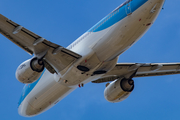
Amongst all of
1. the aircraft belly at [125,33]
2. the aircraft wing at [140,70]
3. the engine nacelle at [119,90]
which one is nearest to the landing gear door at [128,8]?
the aircraft belly at [125,33]

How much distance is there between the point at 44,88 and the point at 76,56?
16.9 feet

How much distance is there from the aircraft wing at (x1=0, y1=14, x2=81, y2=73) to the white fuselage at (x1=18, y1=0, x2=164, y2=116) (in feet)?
2.13

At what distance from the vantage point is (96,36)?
19766 millimetres

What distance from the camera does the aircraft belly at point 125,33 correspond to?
58.4 feet

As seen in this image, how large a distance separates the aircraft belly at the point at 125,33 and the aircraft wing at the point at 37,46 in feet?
6.13

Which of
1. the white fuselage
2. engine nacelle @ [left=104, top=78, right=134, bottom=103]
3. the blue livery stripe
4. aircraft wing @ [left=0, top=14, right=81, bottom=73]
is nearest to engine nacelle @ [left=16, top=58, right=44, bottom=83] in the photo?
aircraft wing @ [left=0, top=14, right=81, bottom=73]

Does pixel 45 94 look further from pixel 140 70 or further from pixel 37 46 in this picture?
pixel 140 70

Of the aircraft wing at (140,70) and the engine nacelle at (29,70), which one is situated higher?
→ the engine nacelle at (29,70)

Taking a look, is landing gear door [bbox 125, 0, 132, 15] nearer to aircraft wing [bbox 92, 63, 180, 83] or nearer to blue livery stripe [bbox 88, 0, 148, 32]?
blue livery stripe [bbox 88, 0, 148, 32]

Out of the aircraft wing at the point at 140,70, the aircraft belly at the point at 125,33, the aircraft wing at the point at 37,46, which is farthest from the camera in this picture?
the aircraft wing at the point at 140,70

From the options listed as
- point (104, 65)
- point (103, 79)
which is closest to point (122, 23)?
point (104, 65)

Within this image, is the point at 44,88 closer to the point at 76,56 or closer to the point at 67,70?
the point at 67,70

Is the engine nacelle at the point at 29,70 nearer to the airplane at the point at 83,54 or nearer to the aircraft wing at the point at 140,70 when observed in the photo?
the airplane at the point at 83,54

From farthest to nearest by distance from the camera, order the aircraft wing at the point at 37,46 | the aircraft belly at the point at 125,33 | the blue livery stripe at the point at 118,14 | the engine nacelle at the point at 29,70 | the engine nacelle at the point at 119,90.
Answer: the engine nacelle at the point at 119,90 → the engine nacelle at the point at 29,70 → the aircraft wing at the point at 37,46 → the blue livery stripe at the point at 118,14 → the aircraft belly at the point at 125,33
